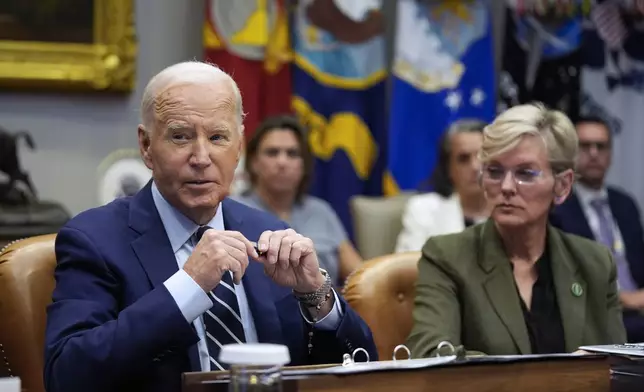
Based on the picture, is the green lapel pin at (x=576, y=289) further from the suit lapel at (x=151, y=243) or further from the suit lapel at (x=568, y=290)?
the suit lapel at (x=151, y=243)

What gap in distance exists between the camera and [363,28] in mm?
5555

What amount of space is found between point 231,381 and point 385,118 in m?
4.47

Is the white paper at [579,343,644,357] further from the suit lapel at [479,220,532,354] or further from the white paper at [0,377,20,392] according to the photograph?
the white paper at [0,377,20,392]

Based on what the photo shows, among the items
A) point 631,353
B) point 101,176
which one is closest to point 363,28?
point 101,176

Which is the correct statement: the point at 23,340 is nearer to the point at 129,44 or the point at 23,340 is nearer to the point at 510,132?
the point at 510,132

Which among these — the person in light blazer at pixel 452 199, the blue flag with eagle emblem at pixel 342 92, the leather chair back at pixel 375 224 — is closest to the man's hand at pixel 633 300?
the person in light blazer at pixel 452 199

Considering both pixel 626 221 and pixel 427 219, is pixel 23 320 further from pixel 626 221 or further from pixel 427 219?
pixel 626 221

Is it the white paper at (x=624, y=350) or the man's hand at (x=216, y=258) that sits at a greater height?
the man's hand at (x=216, y=258)

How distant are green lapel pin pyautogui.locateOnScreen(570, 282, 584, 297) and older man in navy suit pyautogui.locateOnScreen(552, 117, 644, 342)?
2.38m

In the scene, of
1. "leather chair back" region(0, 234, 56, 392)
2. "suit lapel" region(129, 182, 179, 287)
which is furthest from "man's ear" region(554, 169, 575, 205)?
"leather chair back" region(0, 234, 56, 392)

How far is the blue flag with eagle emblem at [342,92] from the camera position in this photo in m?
5.49

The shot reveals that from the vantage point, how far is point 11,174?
489 centimetres

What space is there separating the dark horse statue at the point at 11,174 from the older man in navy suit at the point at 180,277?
2.76 metres

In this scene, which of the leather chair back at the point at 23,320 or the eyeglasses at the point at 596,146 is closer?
the leather chair back at the point at 23,320
